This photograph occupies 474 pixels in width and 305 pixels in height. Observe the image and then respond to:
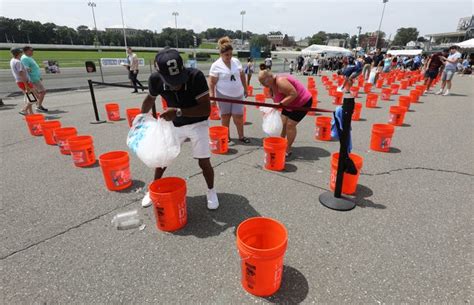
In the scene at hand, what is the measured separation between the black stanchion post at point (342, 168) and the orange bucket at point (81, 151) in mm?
3749

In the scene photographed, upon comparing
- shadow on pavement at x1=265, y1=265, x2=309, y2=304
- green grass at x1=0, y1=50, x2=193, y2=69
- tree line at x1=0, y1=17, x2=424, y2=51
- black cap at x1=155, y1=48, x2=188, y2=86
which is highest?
tree line at x1=0, y1=17, x2=424, y2=51

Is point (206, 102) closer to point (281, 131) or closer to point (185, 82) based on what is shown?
point (185, 82)

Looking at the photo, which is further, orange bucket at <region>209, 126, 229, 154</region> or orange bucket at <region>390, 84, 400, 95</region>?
orange bucket at <region>390, 84, 400, 95</region>

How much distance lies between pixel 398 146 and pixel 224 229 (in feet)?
14.4

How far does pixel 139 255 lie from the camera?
2.49 m

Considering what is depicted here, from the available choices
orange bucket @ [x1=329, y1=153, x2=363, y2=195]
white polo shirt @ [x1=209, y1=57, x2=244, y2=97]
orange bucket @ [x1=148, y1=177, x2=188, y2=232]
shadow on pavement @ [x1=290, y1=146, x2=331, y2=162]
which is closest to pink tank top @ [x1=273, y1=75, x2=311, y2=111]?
white polo shirt @ [x1=209, y1=57, x2=244, y2=97]

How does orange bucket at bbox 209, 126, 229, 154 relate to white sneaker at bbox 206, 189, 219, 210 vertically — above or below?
above

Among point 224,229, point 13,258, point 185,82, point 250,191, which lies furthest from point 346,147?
point 13,258

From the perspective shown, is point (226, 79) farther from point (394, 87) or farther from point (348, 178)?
point (394, 87)

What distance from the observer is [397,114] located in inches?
263

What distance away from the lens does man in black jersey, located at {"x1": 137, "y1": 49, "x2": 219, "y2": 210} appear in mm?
2436

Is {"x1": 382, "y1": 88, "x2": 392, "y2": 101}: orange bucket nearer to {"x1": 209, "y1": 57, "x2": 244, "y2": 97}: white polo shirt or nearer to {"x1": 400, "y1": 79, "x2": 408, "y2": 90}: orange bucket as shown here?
{"x1": 400, "y1": 79, "x2": 408, "y2": 90}: orange bucket

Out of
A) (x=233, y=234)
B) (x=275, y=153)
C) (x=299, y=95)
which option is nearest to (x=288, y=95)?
(x=299, y=95)

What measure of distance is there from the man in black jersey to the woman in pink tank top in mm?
1451
